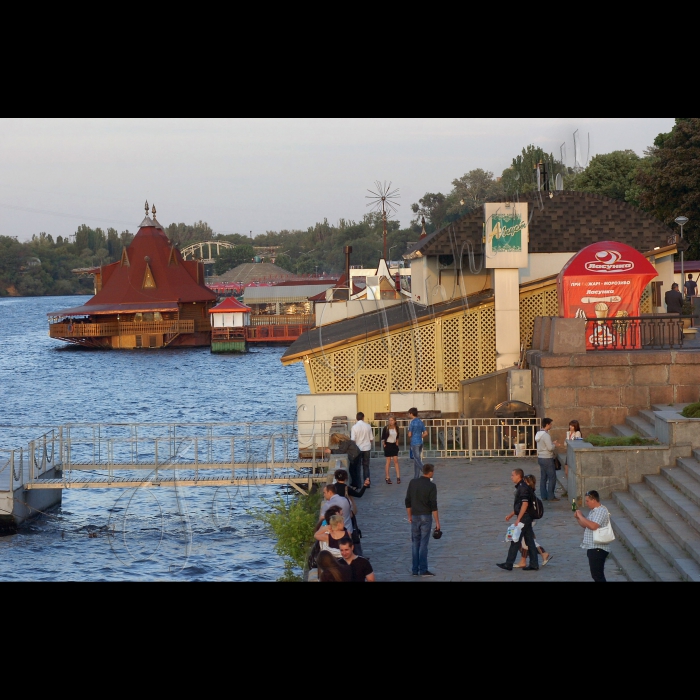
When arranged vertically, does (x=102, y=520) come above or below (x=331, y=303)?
below

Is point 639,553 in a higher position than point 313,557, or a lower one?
lower

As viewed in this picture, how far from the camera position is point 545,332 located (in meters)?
22.9

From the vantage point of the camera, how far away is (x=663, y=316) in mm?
21953

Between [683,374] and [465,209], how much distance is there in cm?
8523

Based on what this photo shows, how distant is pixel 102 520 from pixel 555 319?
12.0 meters

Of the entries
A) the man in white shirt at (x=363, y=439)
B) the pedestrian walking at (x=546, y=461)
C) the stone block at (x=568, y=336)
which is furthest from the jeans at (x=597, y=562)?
the stone block at (x=568, y=336)

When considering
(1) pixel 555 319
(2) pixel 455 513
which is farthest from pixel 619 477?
(1) pixel 555 319

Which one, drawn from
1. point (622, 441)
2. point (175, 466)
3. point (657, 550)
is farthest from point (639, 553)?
point (175, 466)

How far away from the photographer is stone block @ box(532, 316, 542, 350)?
23.6m

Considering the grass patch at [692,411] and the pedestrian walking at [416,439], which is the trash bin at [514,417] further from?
the grass patch at [692,411]

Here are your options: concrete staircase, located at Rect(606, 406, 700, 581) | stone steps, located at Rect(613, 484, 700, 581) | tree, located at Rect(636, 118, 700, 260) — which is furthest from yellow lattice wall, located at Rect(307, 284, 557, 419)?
tree, located at Rect(636, 118, 700, 260)

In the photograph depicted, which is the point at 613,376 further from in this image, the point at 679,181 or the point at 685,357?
the point at 679,181

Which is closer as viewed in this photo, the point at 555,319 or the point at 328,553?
the point at 328,553

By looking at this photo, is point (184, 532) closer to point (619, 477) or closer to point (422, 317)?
point (422, 317)
